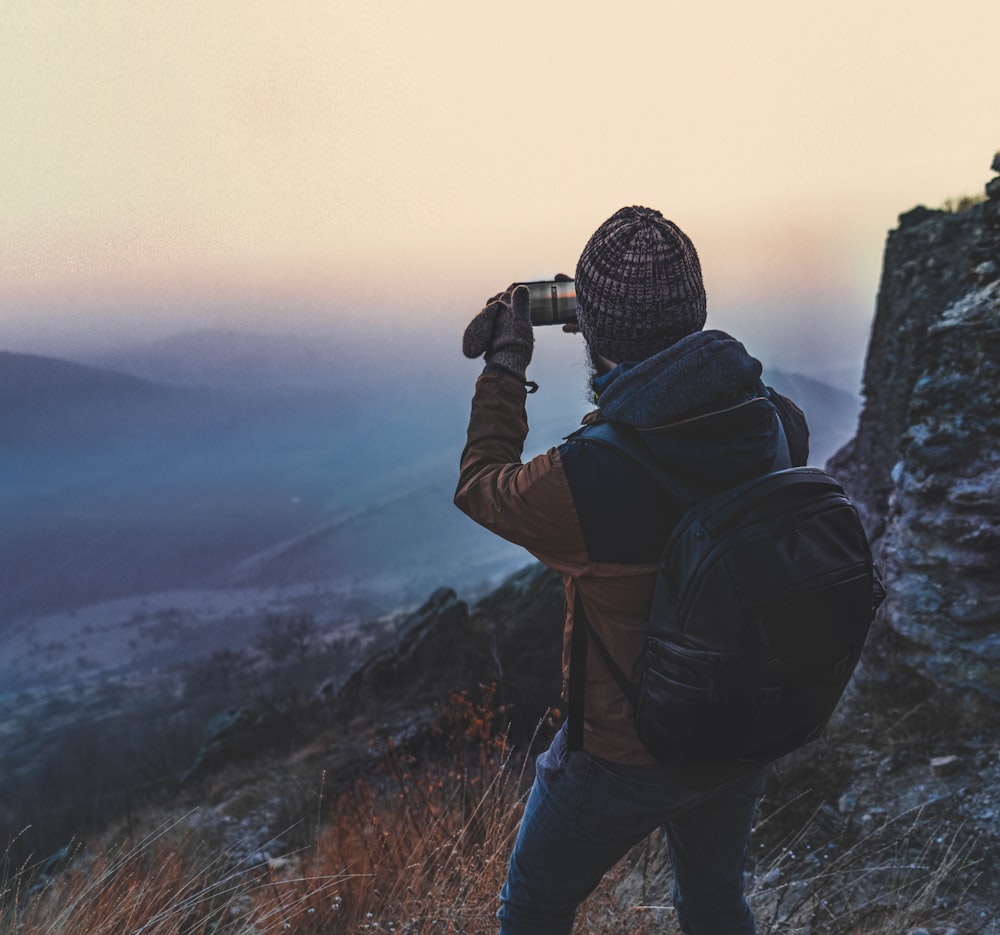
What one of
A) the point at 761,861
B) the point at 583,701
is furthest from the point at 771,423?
the point at 761,861

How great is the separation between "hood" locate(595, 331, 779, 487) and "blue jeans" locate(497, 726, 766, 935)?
688 millimetres

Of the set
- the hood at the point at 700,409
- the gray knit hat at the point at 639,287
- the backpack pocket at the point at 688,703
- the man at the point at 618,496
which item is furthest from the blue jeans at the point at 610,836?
the gray knit hat at the point at 639,287

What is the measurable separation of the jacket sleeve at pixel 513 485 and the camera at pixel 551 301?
0.92ft

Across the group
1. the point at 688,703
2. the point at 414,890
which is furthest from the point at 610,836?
the point at 414,890

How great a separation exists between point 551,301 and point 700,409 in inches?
24.6

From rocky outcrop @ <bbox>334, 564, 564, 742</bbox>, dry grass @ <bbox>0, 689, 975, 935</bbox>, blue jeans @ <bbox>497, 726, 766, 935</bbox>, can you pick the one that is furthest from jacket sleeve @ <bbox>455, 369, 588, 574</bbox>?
rocky outcrop @ <bbox>334, 564, 564, 742</bbox>

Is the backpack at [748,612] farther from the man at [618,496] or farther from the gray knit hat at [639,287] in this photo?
the gray knit hat at [639,287]

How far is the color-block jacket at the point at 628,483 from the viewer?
1426 millimetres

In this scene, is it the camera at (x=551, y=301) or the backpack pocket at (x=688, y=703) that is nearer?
the backpack pocket at (x=688, y=703)

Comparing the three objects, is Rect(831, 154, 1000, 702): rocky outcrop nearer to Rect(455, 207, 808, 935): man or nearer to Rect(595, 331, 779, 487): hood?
Rect(455, 207, 808, 935): man

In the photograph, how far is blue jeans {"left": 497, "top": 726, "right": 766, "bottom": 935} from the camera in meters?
1.66

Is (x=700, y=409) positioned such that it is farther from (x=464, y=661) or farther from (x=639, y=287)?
(x=464, y=661)

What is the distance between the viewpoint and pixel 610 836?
1.69 m

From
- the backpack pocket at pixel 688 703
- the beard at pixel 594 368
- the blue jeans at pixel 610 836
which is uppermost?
the beard at pixel 594 368
